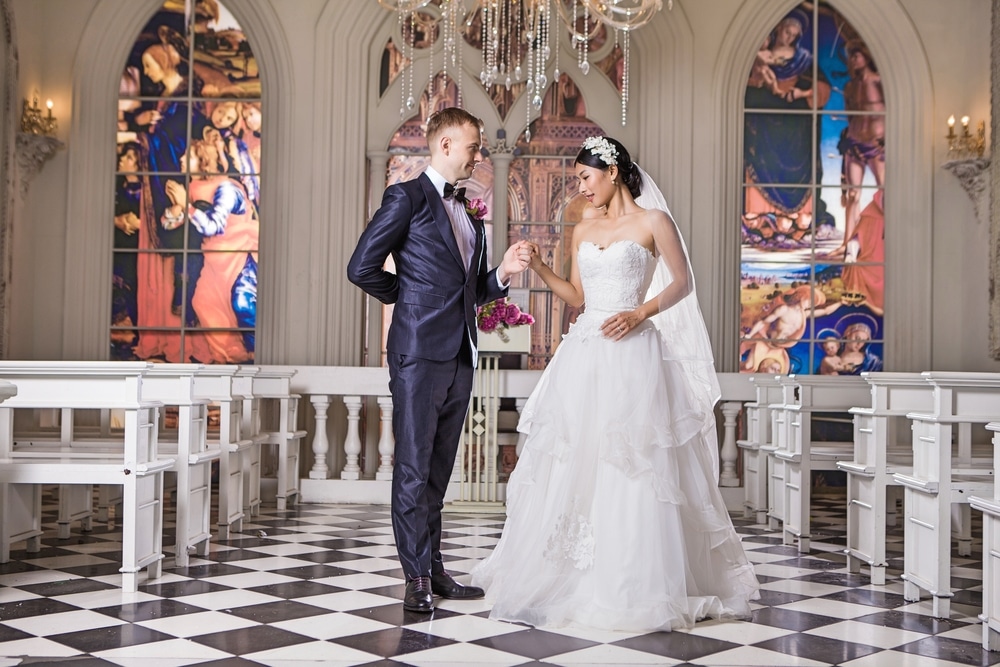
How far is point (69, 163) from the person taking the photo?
8.66 metres

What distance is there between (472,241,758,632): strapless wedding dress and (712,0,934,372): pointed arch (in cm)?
479

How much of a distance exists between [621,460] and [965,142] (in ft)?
19.9

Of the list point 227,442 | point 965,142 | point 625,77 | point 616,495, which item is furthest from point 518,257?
point 965,142

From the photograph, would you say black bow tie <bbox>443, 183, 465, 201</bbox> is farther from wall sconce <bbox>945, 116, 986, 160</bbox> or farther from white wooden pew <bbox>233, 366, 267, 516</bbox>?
wall sconce <bbox>945, 116, 986, 160</bbox>

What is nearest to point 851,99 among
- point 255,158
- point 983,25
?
point 983,25

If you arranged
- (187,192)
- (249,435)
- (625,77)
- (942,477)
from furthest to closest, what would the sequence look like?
1. (187,192)
2. (625,77)
3. (249,435)
4. (942,477)

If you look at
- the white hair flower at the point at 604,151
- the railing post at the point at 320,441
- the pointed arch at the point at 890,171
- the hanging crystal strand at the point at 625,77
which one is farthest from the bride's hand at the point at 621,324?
the pointed arch at the point at 890,171

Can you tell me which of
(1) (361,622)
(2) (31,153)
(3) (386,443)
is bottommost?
(1) (361,622)

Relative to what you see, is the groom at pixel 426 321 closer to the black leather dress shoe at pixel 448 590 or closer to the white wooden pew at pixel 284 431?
the black leather dress shoe at pixel 448 590

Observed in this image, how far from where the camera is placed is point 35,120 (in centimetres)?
836

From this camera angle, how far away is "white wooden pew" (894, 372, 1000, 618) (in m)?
3.88

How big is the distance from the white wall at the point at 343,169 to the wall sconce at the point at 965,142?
0.20 metres

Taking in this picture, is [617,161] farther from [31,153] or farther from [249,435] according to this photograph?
[31,153]

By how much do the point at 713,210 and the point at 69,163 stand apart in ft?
17.6
